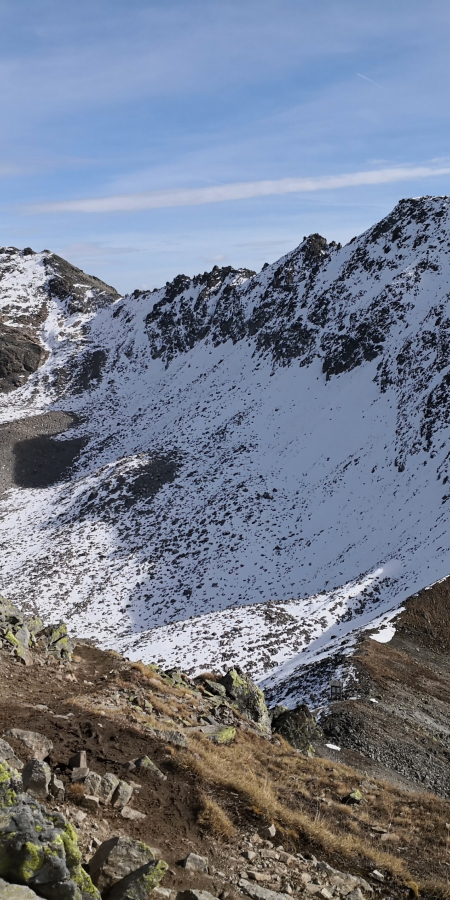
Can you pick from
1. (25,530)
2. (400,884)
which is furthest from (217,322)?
(400,884)

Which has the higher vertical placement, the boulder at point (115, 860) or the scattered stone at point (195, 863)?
the boulder at point (115, 860)

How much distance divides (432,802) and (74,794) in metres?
10.8

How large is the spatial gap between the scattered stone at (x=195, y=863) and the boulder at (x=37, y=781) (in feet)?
7.55

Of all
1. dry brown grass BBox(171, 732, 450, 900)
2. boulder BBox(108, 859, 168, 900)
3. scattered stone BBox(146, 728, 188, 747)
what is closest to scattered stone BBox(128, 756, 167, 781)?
dry brown grass BBox(171, 732, 450, 900)

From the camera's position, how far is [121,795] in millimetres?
9336

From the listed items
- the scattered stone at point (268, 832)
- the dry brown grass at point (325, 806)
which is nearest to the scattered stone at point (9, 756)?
the dry brown grass at point (325, 806)

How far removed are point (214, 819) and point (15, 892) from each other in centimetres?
472

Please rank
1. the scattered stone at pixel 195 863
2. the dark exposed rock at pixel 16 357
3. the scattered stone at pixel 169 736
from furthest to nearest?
the dark exposed rock at pixel 16 357
the scattered stone at pixel 169 736
the scattered stone at pixel 195 863

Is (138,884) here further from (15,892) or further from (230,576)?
(230,576)

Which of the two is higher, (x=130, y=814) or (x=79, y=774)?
(x=79, y=774)

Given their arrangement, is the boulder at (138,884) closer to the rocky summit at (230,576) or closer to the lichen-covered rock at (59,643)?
the rocky summit at (230,576)

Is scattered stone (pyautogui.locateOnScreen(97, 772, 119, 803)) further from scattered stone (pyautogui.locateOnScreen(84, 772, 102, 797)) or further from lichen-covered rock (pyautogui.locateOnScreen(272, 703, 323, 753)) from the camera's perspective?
lichen-covered rock (pyautogui.locateOnScreen(272, 703, 323, 753))

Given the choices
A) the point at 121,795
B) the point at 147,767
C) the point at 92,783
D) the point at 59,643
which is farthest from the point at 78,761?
the point at 59,643

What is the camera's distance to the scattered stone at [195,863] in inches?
325
